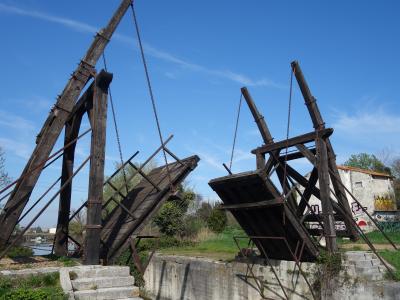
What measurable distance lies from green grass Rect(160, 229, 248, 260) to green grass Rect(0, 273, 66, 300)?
9.98 m

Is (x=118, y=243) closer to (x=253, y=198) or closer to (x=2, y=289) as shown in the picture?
(x=2, y=289)

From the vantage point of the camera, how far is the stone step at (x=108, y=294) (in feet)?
19.9

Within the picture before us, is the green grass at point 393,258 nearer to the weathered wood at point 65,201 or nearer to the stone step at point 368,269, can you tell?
the stone step at point 368,269

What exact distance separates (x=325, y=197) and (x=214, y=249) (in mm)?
11054

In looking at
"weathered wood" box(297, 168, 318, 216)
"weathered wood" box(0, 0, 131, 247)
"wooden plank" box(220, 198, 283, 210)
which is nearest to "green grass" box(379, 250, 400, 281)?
Answer: "weathered wood" box(297, 168, 318, 216)

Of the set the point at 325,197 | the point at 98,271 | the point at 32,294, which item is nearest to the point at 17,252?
the point at 98,271

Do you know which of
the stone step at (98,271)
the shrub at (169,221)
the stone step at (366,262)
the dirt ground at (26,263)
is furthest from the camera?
the shrub at (169,221)

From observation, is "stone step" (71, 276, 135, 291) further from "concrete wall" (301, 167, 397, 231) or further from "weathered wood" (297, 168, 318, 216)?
"concrete wall" (301, 167, 397, 231)

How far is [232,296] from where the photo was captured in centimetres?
1327

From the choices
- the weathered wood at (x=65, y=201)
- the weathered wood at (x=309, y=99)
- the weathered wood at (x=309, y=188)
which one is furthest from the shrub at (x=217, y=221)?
the weathered wood at (x=65, y=201)

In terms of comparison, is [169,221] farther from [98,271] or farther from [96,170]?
[98,271]

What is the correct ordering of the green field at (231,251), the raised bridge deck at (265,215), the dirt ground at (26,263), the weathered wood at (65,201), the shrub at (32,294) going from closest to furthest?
the shrub at (32,294) < the dirt ground at (26,263) < the weathered wood at (65,201) < the raised bridge deck at (265,215) < the green field at (231,251)

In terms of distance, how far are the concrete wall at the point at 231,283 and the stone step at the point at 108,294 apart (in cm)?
531

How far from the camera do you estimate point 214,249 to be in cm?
2027
